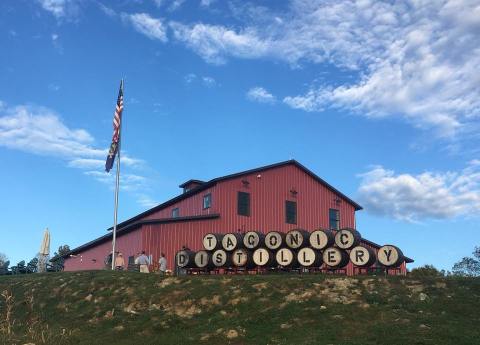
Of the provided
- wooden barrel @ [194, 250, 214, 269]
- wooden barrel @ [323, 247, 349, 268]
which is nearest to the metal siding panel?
wooden barrel @ [194, 250, 214, 269]

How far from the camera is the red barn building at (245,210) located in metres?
37.2

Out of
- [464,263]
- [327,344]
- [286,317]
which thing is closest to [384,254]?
[286,317]

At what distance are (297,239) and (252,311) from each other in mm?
9036

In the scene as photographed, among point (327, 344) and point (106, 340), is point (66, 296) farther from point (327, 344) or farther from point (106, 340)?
point (327, 344)

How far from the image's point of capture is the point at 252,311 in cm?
2128

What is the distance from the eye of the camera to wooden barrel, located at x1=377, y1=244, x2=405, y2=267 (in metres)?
28.0

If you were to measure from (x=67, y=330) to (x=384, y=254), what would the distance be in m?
16.0

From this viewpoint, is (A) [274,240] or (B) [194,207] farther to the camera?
(B) [194,207]

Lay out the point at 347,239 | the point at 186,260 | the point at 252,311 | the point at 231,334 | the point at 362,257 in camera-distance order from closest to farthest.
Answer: the point at 231,334
the point at 252,311
the point at 362,257
the point at 347,239
the point at 186,260

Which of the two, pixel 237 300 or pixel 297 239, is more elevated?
pixel 297 239

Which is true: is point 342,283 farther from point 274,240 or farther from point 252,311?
point 274,240

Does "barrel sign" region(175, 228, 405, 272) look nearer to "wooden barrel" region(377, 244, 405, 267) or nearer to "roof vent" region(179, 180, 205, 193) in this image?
"wooden barrel" region(377, 244, 405, 267)

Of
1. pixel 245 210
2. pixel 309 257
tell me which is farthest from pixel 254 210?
pixel 309 257

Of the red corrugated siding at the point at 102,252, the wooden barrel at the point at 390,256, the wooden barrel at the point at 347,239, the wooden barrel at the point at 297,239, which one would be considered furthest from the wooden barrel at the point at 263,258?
the red corrugated siding at the point at 102,252
